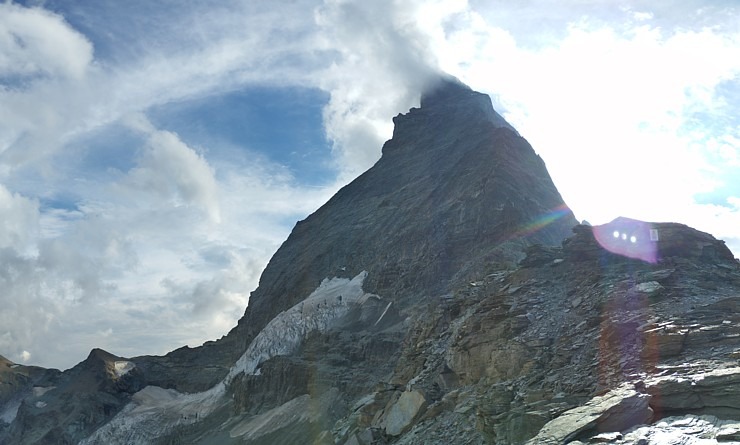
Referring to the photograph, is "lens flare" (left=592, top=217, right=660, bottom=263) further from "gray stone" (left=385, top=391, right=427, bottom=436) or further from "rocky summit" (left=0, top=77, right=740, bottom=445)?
"gray stone" (left=385, top=391, right=427, bottom=436)

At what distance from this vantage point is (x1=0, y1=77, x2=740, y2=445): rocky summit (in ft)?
85.3

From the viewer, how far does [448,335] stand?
45281 millimetres

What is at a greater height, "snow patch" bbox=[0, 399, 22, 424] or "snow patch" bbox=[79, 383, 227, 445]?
"snow patch" bbox=[0, 399, 22, 424]

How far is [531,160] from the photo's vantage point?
4279 inches

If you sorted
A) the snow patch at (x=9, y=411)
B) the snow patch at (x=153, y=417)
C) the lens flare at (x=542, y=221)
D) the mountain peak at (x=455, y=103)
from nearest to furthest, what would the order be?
the lens flare at (x=542, y=221)
the snow patch at (x=153, y=417)
the mountain peak at (x=455, y=103)
the snow patch at (x=9, y=411)

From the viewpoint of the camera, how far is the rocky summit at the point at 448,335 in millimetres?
25984

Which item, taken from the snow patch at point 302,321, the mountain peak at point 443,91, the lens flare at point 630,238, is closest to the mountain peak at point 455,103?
the mountain peak at point 443,91

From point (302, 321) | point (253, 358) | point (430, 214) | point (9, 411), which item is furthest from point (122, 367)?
point (430, 214)

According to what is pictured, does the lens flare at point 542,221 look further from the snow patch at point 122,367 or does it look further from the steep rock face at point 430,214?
the snow patch at point 122,367

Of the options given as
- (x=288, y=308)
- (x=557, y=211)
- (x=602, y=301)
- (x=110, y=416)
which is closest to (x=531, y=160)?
(x=557, y=211)

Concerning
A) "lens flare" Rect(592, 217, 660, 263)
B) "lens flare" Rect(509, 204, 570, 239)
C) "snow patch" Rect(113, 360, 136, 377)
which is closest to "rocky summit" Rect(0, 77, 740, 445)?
"lens flare" Rect(592, 217, 660, 263)

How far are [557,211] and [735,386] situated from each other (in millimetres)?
78882

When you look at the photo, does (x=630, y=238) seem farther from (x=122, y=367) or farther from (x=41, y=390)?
(x=41, y=390)

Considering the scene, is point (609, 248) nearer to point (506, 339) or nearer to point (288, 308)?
point (506, 339)
